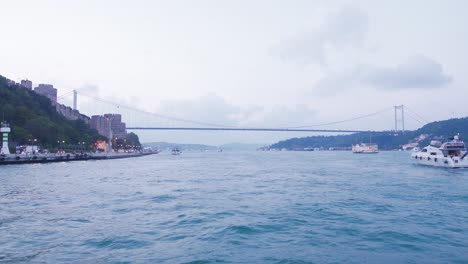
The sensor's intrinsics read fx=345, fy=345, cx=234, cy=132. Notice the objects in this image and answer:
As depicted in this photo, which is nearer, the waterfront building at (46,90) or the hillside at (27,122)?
the hillside at (27,122)

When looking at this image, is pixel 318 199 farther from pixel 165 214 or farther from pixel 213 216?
pixel 165 214

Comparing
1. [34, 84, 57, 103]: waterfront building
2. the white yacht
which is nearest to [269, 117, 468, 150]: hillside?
the white yacht

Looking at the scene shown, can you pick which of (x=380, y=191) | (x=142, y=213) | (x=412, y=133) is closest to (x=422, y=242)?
(x=142, y=213)

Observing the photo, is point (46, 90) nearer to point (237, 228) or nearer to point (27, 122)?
point (27, 122)

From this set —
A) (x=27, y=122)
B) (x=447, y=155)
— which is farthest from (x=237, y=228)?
(x=27, y=122)

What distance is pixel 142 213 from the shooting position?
424 inches

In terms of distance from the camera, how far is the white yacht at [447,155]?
29.2 metres

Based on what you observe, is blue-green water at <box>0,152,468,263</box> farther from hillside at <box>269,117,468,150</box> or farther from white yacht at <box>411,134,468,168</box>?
hillside at <box>269,117,468,150</box>

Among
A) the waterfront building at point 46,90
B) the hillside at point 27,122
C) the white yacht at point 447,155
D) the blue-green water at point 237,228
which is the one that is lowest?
the blue-green water at point 237,228

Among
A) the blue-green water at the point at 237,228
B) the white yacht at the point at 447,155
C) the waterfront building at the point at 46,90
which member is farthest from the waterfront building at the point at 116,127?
the blue-green water at the point at 237,228

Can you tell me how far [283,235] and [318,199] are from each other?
5792mm

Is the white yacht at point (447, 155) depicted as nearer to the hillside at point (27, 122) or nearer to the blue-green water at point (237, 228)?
the blue-green water at point (237, 228)

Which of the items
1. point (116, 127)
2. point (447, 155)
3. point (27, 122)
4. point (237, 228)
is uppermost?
point (116, 127)

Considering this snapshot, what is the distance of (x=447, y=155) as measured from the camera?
30594 millimetres
